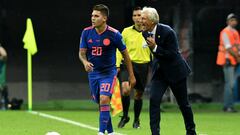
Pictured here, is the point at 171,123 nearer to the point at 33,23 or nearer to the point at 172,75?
the point at 172,75

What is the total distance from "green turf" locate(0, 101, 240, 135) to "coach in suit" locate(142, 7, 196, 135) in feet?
5.21

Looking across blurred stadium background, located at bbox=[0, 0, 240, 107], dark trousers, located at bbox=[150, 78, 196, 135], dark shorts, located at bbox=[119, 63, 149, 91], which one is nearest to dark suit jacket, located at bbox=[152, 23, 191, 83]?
dark trousers, located at bbox=[150, 78, 196, 135]

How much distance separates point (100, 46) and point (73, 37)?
9838mm

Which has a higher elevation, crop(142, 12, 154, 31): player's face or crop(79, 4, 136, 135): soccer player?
crop(142, 12, 154, 31): player's face

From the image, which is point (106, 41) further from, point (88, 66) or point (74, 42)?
point (74, 42)

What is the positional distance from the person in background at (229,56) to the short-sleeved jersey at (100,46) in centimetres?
787

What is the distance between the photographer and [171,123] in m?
16.2

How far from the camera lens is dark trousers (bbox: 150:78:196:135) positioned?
39.7 ft

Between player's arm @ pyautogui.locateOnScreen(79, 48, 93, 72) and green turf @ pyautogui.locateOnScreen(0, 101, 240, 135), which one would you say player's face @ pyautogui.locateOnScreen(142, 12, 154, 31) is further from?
green turf @ pyautogui.locateOnScreen(0, 101, 240, 135)

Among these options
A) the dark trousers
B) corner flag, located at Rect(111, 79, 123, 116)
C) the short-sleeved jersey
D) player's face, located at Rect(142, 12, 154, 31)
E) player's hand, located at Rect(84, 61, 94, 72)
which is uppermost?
player's face, located at Rect(142, 12, 154, 31)

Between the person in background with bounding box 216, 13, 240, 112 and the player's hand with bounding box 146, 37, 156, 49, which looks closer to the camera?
the player's hand with bounding box 146, 37, 156, 49

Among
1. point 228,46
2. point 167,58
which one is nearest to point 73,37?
point 228,46

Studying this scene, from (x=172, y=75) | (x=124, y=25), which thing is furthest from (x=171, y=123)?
(x=124, y=25)

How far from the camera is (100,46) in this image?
12.4 m
